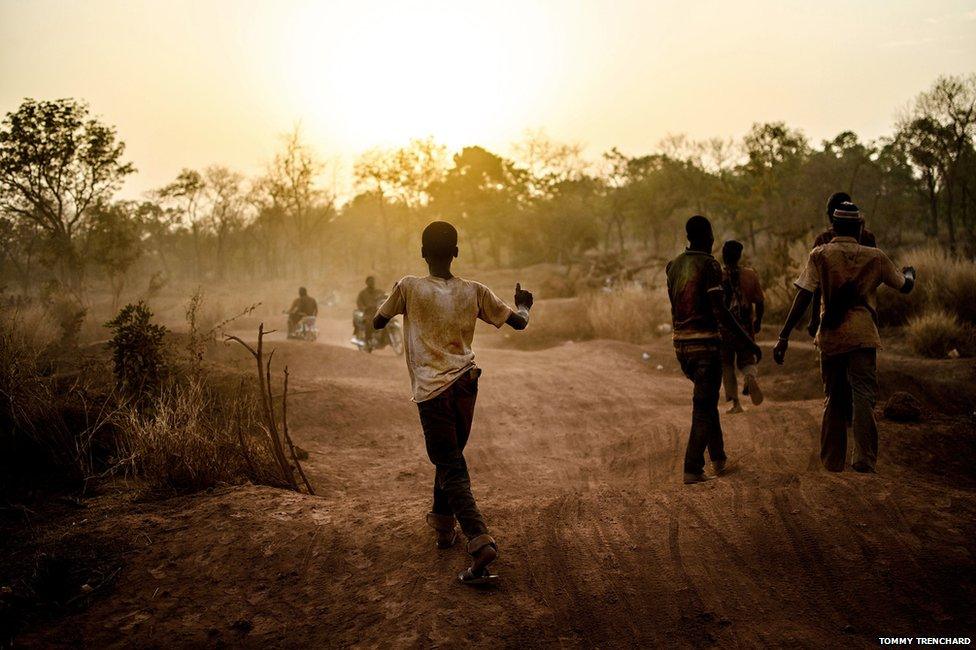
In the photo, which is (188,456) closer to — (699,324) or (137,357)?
(137,357)

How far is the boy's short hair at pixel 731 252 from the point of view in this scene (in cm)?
687

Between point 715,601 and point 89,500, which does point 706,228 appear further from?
point 89,500

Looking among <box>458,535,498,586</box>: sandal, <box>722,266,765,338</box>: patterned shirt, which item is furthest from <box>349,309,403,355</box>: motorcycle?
<box>458,535,498,586</box>: sandal

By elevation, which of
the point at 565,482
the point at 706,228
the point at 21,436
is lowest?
the point at 565,482

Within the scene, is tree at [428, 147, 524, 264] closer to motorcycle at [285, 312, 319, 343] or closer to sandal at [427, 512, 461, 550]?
motorcycle at [285, 312, 319, 343]

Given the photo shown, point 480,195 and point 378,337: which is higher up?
point 480,195

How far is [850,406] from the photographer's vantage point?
16.3 ft

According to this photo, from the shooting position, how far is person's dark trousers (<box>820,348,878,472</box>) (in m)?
4.66

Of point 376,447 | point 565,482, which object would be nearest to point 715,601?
point 565,482

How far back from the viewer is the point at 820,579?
3.25m

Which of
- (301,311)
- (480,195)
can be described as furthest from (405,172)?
(301,311)

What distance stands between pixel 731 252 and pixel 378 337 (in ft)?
32.3

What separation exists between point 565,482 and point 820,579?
3279 millimetres

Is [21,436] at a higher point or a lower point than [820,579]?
higher
